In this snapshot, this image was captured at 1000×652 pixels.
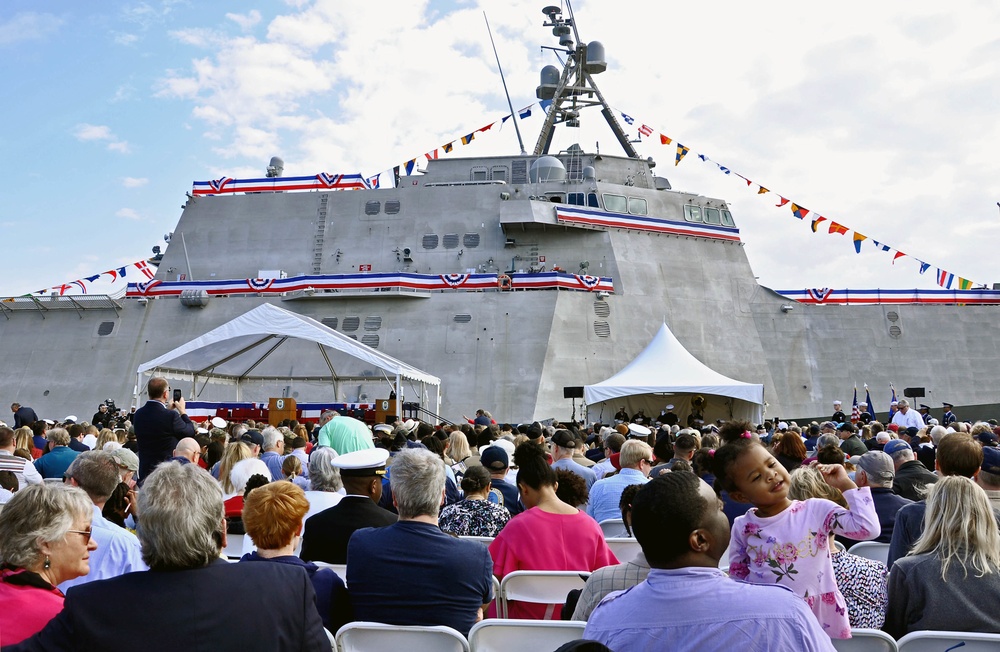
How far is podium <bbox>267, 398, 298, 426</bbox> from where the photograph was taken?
2211 cm

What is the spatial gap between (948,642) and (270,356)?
2493 cm

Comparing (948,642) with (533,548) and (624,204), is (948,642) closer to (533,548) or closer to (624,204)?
(533,548)

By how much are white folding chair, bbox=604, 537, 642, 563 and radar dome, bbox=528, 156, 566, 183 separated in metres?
23.8

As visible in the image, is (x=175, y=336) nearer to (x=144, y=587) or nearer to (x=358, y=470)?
(x=358, y=470)

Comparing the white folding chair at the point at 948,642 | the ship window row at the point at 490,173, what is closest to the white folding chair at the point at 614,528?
the white folding chair at the point at 948,642

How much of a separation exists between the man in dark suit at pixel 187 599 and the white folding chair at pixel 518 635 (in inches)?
30.6

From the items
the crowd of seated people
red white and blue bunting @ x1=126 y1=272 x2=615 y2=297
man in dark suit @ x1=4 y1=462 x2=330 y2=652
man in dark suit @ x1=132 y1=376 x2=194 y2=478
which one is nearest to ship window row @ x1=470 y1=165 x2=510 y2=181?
red white and blue bunting @ x1=126 y1=272 x2=615 y2=297

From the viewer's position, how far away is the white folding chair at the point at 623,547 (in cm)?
542

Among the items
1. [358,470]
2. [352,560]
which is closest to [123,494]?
[358,470]

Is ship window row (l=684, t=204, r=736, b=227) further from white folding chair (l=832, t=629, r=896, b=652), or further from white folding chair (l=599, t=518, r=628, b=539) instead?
white folding chair (l=832, t=629, r=896, b=652)

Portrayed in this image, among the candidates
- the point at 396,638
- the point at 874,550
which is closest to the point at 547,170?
the point at 874,550

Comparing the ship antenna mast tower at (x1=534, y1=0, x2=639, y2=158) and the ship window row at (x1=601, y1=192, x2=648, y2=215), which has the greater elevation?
the ship antenna mast tower at (x1=534, y1=0, x2=639, y2=158)

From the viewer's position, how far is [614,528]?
6434 millimetres

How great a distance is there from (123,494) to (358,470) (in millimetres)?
1436
